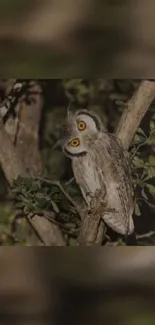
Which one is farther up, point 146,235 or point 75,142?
point 75,142

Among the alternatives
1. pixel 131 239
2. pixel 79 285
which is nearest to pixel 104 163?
pixel 131 239

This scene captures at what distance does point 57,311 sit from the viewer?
1.08 metres

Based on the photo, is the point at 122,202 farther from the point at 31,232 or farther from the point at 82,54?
the point at 31,232

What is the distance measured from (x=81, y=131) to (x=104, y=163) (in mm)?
79

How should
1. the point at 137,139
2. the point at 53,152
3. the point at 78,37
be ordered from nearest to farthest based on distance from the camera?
the point at 78,37 < the point at 137,139 < the point at 53,152

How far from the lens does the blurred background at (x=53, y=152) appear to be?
3.97 ft

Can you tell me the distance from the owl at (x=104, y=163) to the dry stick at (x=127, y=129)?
17 mm

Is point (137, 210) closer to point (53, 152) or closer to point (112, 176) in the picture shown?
point (112, 176)

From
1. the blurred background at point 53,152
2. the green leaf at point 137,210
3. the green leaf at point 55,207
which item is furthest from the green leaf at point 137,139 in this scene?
the green leaf at point 55,207

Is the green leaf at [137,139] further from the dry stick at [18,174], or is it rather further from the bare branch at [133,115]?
the dry stick at [18,174]

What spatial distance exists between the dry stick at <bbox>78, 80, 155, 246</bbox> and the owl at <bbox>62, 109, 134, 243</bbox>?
0.02 meters

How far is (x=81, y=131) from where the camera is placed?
1.22 metres

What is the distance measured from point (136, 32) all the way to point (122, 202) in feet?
1.01

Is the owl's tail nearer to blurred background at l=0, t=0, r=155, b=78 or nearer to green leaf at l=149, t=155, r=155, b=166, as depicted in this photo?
green leaf at l=149, t=155, r=155, b=166
